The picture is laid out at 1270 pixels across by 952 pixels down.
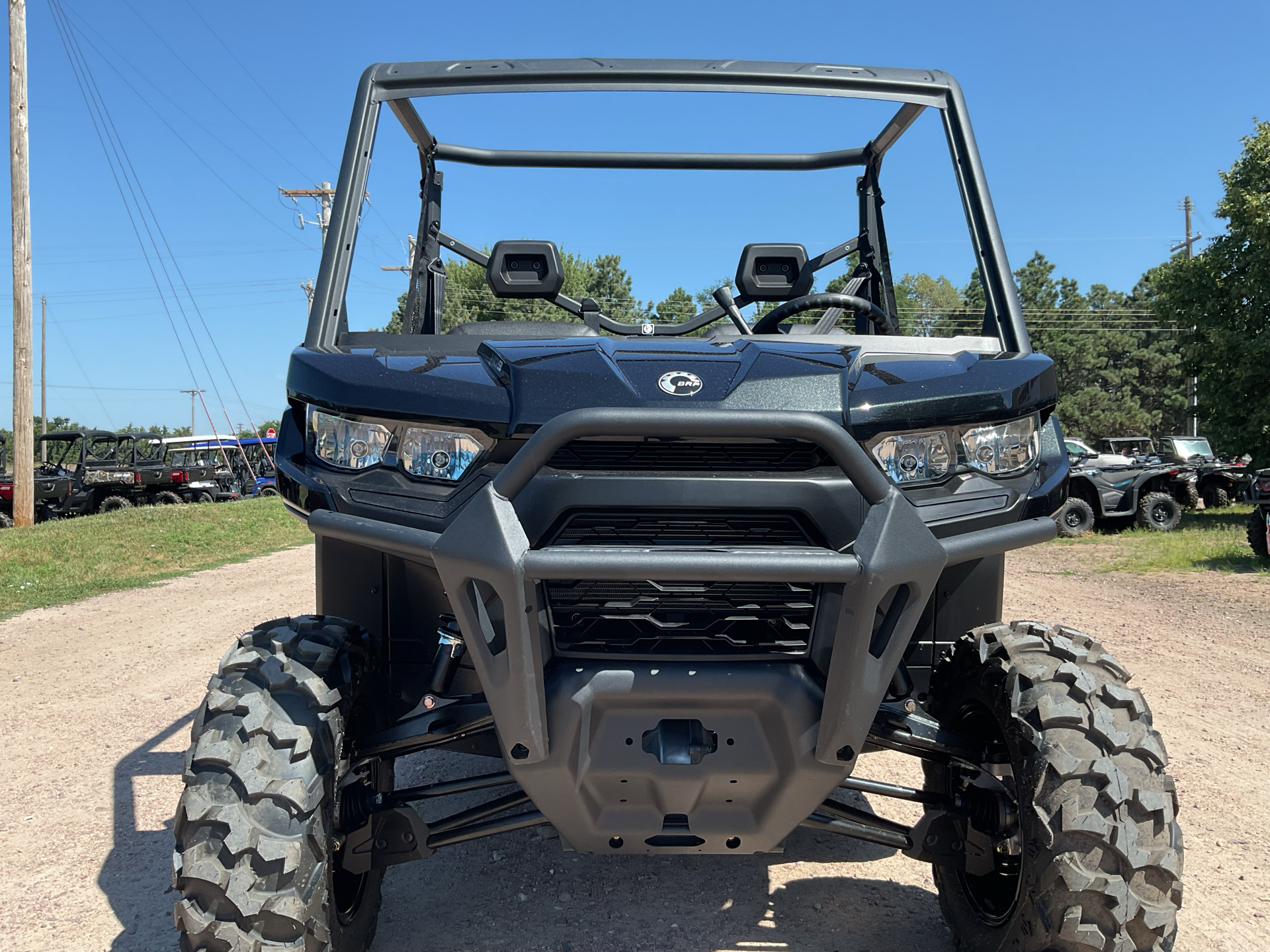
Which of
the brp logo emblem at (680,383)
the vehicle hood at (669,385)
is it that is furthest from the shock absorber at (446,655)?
the brp logo emblem at (680,383)

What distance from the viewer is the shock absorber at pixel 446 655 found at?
7.06ft

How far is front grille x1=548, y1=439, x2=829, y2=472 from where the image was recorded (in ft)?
6.35

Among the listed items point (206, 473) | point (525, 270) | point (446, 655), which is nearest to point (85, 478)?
point (206, 473)

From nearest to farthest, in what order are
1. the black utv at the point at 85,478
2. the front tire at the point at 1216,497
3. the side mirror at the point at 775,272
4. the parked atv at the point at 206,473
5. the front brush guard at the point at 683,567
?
the front brush guard at the point at 683,567 < the side mirror at the point at 775,272 < the front tire at the point at 1216,497 < the black utv at the point at 85,478 < the parked atv at the point at 206,473

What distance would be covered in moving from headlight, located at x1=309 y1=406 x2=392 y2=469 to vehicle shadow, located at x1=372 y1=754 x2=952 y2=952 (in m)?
1.09

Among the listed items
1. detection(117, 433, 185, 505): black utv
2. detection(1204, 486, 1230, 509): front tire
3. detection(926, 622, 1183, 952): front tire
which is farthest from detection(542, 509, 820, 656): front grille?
detection(117, 433, 185, 505): black utv

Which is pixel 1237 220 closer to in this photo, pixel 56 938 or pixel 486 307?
pixel 486 307

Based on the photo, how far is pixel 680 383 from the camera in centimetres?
196

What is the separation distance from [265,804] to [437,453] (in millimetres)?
806

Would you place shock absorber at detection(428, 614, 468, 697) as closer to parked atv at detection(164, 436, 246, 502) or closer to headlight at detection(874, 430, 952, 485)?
headlight at detection(874, 430, 952, 485)

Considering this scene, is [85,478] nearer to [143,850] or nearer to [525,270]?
[143,850]

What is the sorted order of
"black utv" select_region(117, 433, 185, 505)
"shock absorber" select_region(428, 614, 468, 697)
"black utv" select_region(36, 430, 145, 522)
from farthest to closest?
"black utv" select_region(117, 433, 185, 505), "black utv" select_region(36, 430, 145, 522), "shock absorber" select_region(428, 614, 468, 697)

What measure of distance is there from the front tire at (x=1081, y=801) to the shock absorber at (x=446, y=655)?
4.14 feet

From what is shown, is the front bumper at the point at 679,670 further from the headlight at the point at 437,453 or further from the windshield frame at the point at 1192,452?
the windshield frame at the point at 1192,452
